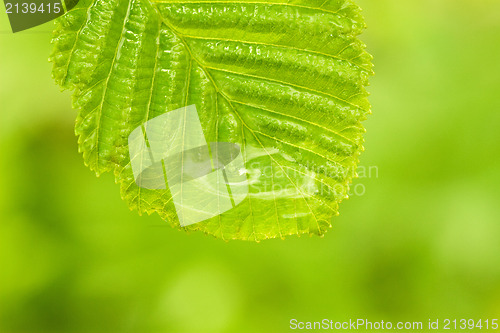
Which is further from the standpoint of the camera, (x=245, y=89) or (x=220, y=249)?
(x=220, y=249)

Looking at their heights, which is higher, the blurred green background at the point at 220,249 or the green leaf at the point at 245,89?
the green leaf at the point at 245,89

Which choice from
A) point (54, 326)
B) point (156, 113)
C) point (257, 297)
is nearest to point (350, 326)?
point (257, 297)

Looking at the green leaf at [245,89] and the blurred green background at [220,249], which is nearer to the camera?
the green leaf at [245,89]

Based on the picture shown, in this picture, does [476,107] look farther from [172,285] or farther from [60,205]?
[60,205]

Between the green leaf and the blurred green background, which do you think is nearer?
the green leaf

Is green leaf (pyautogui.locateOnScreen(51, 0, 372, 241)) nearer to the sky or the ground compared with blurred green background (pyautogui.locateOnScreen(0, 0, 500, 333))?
nearer to the sky
